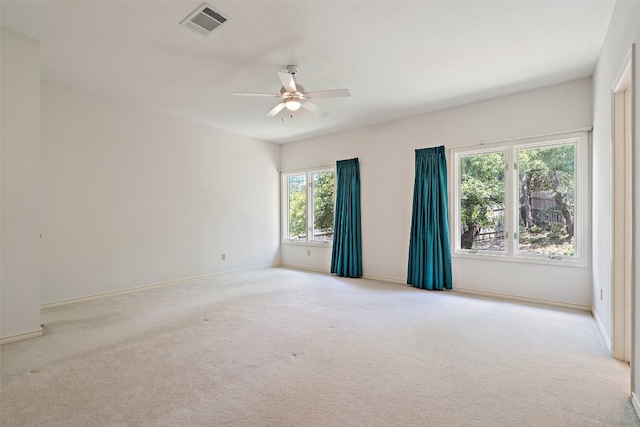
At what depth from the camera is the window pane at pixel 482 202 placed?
4484 millimetres

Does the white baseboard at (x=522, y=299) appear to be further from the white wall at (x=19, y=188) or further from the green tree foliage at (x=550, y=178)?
the white wall at (x=19, y=188)

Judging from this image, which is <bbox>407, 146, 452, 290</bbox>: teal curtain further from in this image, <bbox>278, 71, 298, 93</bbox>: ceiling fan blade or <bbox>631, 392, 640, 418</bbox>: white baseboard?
<bbox>631, 392, 640, 418</bbox>: white baseboard

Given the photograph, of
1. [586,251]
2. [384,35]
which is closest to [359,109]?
[384,35]

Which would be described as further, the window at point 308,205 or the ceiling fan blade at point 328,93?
the window at point 308,205

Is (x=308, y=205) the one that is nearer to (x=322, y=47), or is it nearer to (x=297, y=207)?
(x=297, y=207)

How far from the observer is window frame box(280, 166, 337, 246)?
21.4ft

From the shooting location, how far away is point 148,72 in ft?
11.8

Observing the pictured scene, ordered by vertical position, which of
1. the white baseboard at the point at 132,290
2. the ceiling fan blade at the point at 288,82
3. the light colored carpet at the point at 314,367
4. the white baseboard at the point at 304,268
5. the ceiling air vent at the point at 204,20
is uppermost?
the ceiling air vent at the point at 204,20

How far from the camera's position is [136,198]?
4781 millimetres

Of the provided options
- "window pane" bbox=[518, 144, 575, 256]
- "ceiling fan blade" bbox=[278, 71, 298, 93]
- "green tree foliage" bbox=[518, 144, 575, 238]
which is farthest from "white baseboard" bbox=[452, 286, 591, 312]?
"ceiling fan blade" bbox=[278, 71, 298, 93]

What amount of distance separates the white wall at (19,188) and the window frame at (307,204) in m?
4.43

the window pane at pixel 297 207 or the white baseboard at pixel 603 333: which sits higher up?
the window pane at pixel 297 207

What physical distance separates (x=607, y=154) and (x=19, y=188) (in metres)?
5.35

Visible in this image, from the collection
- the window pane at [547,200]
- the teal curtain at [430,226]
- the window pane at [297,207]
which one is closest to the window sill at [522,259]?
the window pane at [547,200]
